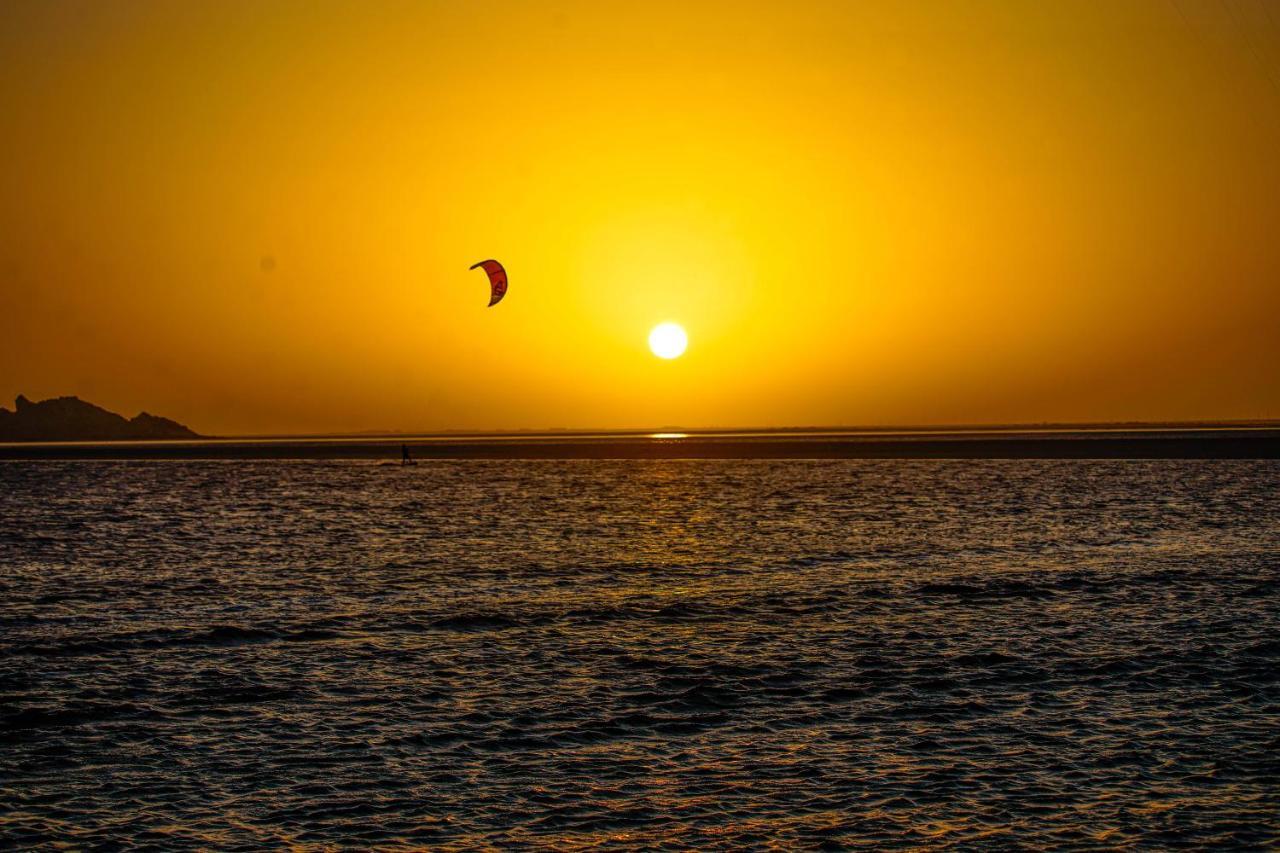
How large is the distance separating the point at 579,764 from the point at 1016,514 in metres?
55.7

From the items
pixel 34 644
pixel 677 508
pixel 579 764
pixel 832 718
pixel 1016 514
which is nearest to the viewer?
pixel 579 764

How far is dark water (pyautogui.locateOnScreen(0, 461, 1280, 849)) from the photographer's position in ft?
52.5

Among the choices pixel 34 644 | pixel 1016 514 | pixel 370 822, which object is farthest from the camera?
pixel 1016 514

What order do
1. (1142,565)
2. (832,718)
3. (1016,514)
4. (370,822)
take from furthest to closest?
(1016,514) < (1142,565) < (832,718) < (370,822)

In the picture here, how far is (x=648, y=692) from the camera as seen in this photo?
912 inches

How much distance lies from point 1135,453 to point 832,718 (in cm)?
16039

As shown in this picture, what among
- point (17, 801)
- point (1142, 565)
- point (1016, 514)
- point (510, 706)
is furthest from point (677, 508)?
point (17, 801)

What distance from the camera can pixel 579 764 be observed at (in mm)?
18312

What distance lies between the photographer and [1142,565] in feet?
143

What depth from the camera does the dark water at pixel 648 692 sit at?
16.0 meters

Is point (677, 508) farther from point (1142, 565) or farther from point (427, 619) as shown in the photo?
point (427, 619)

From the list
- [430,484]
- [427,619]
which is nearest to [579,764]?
[427,619]

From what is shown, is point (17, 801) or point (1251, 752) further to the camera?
point (1251, 752)

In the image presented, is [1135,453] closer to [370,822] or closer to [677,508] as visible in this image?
[677,508]
